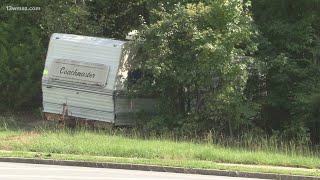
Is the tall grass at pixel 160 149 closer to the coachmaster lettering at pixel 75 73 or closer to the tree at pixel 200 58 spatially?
the tree at pixel 200 58

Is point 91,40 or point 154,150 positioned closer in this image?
point 154,150

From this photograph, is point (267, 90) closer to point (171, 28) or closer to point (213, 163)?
point (171, 28)

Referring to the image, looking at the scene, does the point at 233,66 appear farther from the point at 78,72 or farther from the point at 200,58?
the point at 78,72

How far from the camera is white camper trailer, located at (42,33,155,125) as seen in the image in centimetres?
1908

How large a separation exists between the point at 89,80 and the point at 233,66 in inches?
212

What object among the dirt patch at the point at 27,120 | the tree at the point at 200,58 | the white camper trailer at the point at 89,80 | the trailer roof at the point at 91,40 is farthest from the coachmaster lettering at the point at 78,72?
the dirt patch at the point at 27,120

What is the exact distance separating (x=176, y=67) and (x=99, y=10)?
7.82 m

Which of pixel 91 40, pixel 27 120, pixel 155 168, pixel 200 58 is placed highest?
pixel 91 40

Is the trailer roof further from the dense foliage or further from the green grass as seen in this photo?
the green grass

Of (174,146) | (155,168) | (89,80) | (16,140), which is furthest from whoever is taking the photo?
(89,80)

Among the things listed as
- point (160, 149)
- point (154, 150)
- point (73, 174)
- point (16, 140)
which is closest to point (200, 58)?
point (160, 149)

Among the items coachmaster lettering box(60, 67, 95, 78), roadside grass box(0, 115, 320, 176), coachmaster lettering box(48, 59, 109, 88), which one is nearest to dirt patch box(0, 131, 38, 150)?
roadside grass box(0, 115, 320, 176)

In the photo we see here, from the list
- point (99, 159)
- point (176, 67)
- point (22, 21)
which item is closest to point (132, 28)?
point (22, 21)

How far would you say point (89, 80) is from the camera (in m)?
19.3
